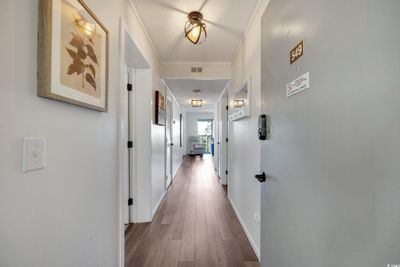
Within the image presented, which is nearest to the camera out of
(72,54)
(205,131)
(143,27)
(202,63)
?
(72,54)

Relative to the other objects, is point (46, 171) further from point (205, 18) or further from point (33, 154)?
point (205, 18)

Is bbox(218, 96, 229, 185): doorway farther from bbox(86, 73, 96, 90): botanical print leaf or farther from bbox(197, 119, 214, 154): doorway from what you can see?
bbox(197, 119, 214, 154): doorway

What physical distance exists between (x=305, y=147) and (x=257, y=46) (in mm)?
1370

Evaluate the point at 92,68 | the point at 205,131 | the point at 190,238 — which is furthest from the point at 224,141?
the point at 205,131

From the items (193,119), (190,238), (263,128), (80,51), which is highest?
(193,119)

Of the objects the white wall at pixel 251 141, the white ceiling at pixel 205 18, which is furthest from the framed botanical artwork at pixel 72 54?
the white wall at pixel 251 141

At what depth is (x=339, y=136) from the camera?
0.62 m

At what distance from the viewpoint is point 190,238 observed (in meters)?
2.17

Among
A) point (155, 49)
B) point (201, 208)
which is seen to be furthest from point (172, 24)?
point (201, 208)

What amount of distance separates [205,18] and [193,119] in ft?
27.3

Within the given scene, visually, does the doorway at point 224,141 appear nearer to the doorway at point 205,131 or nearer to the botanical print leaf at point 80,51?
the botanical print leaf at point 80,51

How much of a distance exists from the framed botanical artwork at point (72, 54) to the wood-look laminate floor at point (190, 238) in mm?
1527

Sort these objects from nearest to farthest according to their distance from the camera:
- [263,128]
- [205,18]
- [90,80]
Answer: [90,80] < [263,128] < [205,18]

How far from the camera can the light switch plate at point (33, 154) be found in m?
0.69
